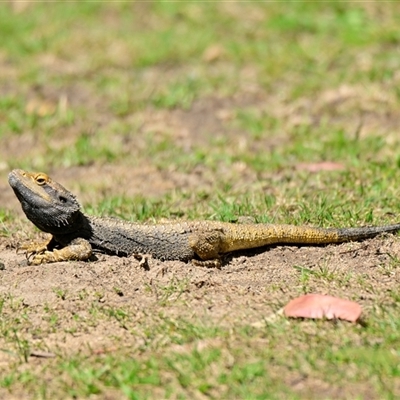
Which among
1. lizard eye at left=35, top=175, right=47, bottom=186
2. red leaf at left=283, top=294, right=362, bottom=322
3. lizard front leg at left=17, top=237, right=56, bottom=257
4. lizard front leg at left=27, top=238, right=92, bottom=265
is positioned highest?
lizard eye at left=35, top=175, right=47, bottom=186

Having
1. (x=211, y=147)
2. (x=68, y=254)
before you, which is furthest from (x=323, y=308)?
(x=211, y=147)

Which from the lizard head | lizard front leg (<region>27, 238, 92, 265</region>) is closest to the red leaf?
lizard front leg (<region>27, 238, 92, 265</region>)

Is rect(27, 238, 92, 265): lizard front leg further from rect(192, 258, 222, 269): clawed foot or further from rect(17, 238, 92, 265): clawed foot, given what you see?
rect(192, 258, 222, 269): clawed foot

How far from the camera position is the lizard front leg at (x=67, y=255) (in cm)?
573

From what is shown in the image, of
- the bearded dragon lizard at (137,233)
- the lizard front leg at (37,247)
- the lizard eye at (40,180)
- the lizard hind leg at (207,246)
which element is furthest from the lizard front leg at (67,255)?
the lizard hind leg at (207,246)

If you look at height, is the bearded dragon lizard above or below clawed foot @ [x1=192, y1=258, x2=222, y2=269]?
above

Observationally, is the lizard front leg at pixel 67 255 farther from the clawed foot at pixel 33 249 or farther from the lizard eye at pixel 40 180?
the lizard eye at pixel 40 180

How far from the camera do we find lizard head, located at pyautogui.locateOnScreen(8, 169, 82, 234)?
5.76 m

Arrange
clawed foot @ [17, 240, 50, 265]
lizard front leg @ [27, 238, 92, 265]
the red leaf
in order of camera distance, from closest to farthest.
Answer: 1. the red leaf
2. lizard front leg @ [27, 238, 92, 265]
3. clawed foot @ [17, 240, 50, 265]

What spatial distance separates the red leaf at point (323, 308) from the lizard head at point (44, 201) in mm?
1714

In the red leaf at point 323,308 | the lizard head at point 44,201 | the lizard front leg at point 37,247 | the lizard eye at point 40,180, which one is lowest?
the lizard front leg at point 37,247

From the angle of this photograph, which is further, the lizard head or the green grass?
the lizard head

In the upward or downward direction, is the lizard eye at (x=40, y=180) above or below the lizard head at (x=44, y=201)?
above

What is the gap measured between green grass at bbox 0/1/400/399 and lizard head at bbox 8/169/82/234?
0.65 metres
